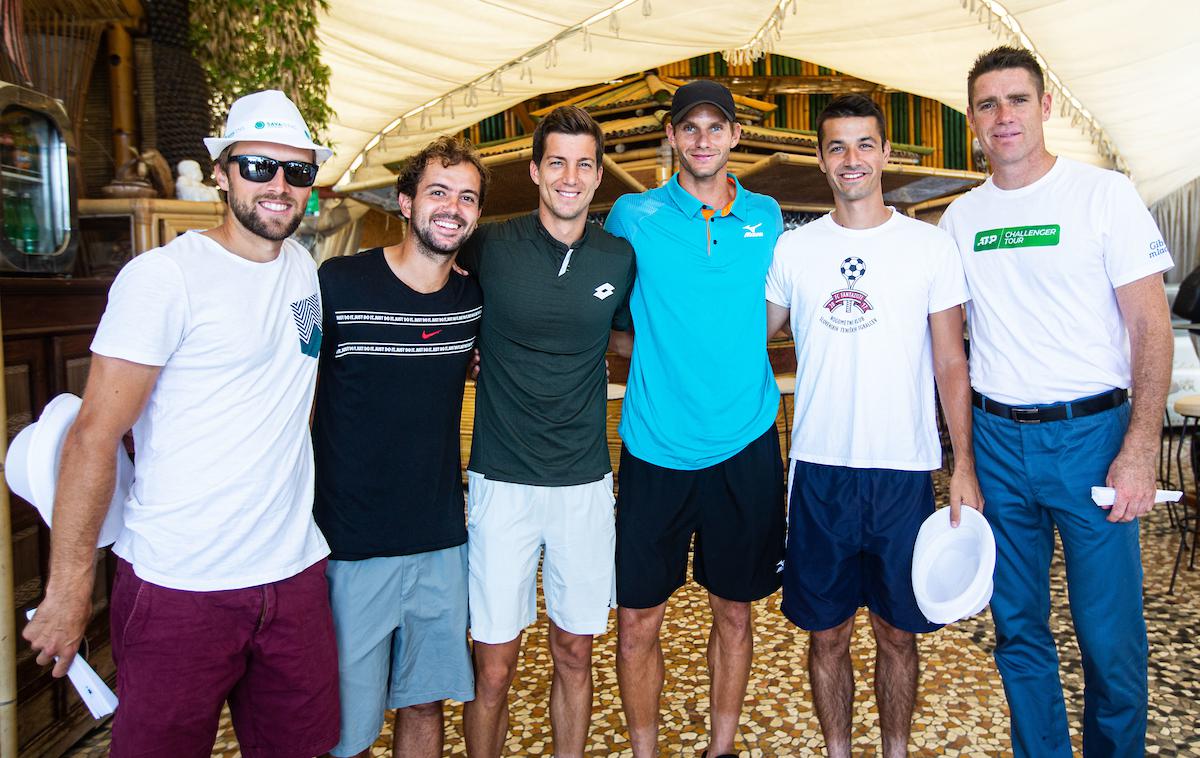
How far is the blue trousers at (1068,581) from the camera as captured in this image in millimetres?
2299

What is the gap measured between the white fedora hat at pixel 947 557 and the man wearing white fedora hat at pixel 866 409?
5cm

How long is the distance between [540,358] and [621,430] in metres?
0.50

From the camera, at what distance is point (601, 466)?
2.50 metres

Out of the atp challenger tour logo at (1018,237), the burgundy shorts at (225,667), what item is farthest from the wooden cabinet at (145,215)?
the atp challenger tour logo at (1018,237)

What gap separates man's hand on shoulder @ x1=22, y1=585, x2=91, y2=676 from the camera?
5.51ft

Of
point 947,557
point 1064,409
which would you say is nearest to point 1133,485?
point 1064,409

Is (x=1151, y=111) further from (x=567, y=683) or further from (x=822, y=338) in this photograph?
(x=567, y=683)

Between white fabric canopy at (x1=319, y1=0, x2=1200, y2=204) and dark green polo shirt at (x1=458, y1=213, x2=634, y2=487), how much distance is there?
3.49 meters

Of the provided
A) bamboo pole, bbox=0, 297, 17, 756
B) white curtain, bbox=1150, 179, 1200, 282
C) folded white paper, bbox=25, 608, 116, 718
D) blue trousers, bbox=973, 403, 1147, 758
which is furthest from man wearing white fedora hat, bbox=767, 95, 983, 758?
white curtain, bbox=1150, 179, 1200, 282

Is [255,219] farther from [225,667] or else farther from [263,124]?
[225,667]

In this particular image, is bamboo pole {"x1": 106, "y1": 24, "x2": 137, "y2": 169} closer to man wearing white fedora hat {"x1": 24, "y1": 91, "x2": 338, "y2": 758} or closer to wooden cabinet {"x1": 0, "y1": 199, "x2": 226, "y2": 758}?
wooden cabinet {"x1": 0, "y1": 199, "x2": 226, "y2": 758}

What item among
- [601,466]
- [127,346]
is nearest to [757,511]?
[601,466]

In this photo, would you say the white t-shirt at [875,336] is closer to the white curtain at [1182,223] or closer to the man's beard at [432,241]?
the man's beard at [432,241]

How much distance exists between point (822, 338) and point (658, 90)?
4.94m
